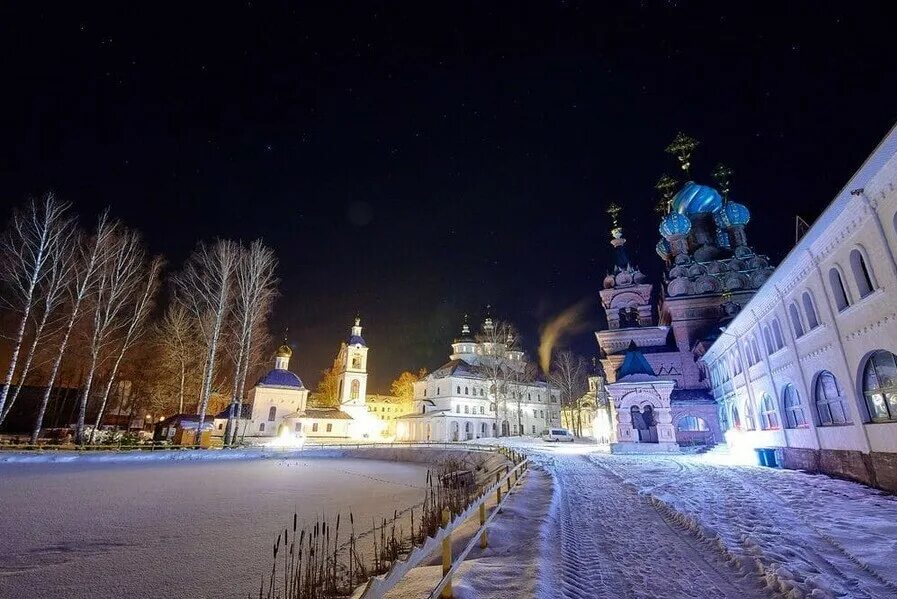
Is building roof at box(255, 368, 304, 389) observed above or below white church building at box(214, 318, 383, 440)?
above

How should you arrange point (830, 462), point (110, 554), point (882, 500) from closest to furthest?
point (110, 554) → point (882, 500) → point (830, 462)

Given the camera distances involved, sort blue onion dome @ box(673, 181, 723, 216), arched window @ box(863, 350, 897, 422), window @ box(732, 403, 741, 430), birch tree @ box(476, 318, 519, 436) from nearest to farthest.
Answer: arched window @ box(863, 350, 897, 422) → window @ box(732, 403, 741, 430) → blue onion dome @ box(673, 181, 723, 216) → birch tree @ box(476, 318, 519, 436)

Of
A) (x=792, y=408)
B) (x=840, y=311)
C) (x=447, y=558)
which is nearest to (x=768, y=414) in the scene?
(x=792, y=408)

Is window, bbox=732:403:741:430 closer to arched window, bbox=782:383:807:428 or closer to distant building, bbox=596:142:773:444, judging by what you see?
distant building, bbox=596:142:773:444

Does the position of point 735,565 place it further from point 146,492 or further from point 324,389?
point 324,389

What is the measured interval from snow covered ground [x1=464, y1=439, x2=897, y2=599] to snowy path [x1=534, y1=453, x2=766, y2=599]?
0.05 feet

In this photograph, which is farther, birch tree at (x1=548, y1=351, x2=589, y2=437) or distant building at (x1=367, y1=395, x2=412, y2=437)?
distant building at (x1=367, y1=395, x2=412, y2=437)

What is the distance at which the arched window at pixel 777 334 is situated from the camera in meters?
15.6

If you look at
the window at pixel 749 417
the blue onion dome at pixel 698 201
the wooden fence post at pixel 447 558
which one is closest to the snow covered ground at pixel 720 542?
the wooden fence post at pixel 447 558

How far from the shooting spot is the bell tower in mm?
60219

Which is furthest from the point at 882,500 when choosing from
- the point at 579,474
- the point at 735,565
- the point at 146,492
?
the point at 146,492

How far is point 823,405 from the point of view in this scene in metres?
13.1

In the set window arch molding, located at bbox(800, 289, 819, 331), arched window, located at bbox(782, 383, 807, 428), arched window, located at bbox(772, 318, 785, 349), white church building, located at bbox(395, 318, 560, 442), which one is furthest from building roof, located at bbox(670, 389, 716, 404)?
white church building, located at bbox(395, 318, 560, 442)

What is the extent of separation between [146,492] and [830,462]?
21684 millimetres
